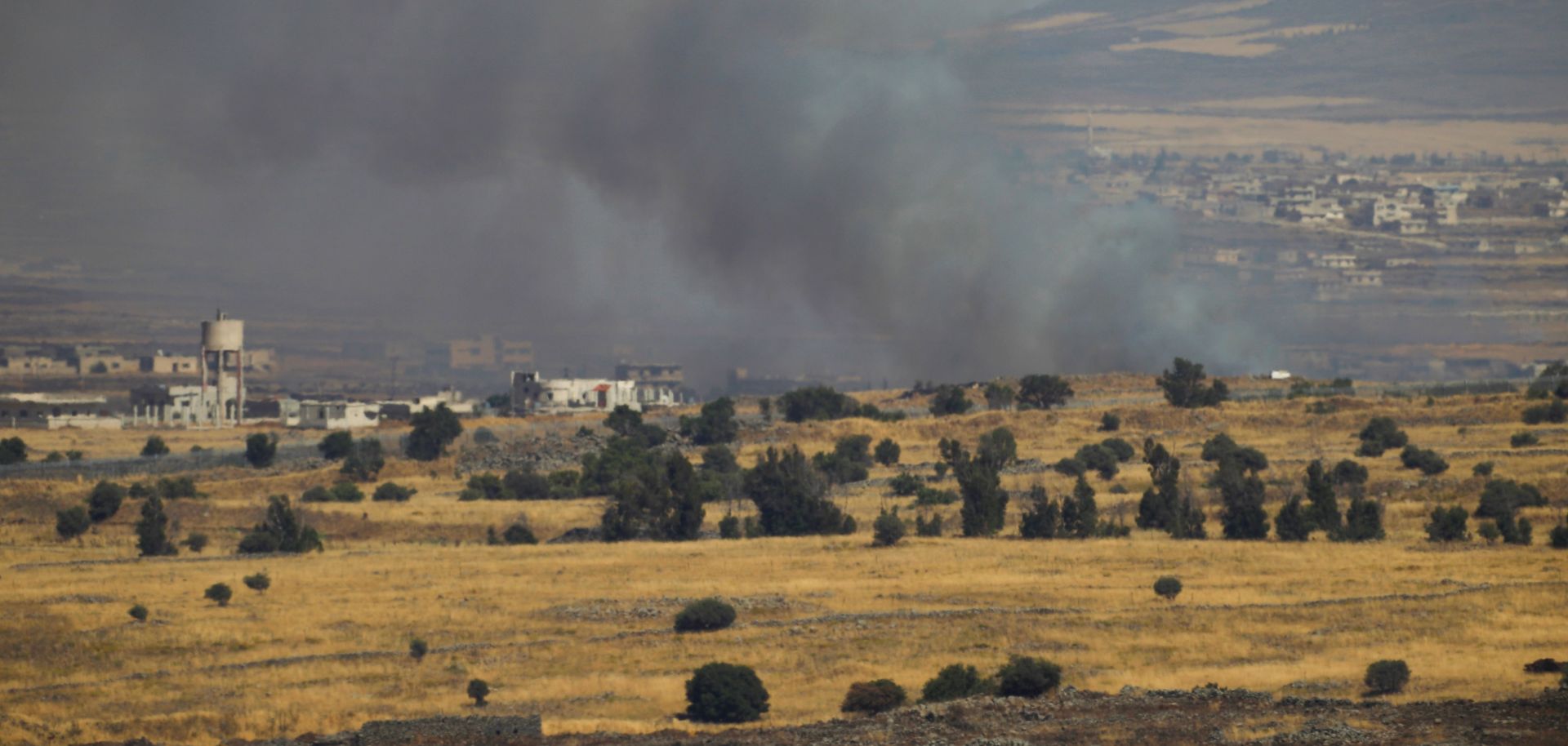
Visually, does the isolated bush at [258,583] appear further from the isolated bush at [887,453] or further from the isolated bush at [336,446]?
the isolated bush at [336,446]

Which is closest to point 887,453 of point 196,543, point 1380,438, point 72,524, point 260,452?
point 1380,438

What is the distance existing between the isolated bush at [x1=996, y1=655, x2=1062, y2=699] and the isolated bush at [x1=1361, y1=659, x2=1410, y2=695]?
6.57 meters

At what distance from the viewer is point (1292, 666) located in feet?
148

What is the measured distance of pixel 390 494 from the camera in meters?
87.5

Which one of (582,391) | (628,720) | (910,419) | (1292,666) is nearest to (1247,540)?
(1292,666)

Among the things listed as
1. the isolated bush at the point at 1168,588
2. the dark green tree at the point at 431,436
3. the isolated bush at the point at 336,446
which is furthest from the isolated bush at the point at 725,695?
the isolated bush at the point at 336,446

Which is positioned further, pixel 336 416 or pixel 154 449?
pixel 336 416

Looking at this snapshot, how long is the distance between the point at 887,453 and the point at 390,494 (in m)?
24.8

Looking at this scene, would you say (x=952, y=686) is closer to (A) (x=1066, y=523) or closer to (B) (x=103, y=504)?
(A) (x=1066, y=523)

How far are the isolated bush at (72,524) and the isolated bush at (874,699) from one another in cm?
4378

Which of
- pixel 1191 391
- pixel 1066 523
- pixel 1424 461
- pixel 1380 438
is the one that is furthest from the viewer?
pixel 1191 391

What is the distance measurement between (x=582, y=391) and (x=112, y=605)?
9816cm

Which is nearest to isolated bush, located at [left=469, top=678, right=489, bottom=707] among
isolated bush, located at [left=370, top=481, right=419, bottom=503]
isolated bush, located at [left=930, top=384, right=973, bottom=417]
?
isolated bush, located at [left=370, top=481, right=419, bottom=503]

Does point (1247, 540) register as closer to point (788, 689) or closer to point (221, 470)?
point (788, 689)
